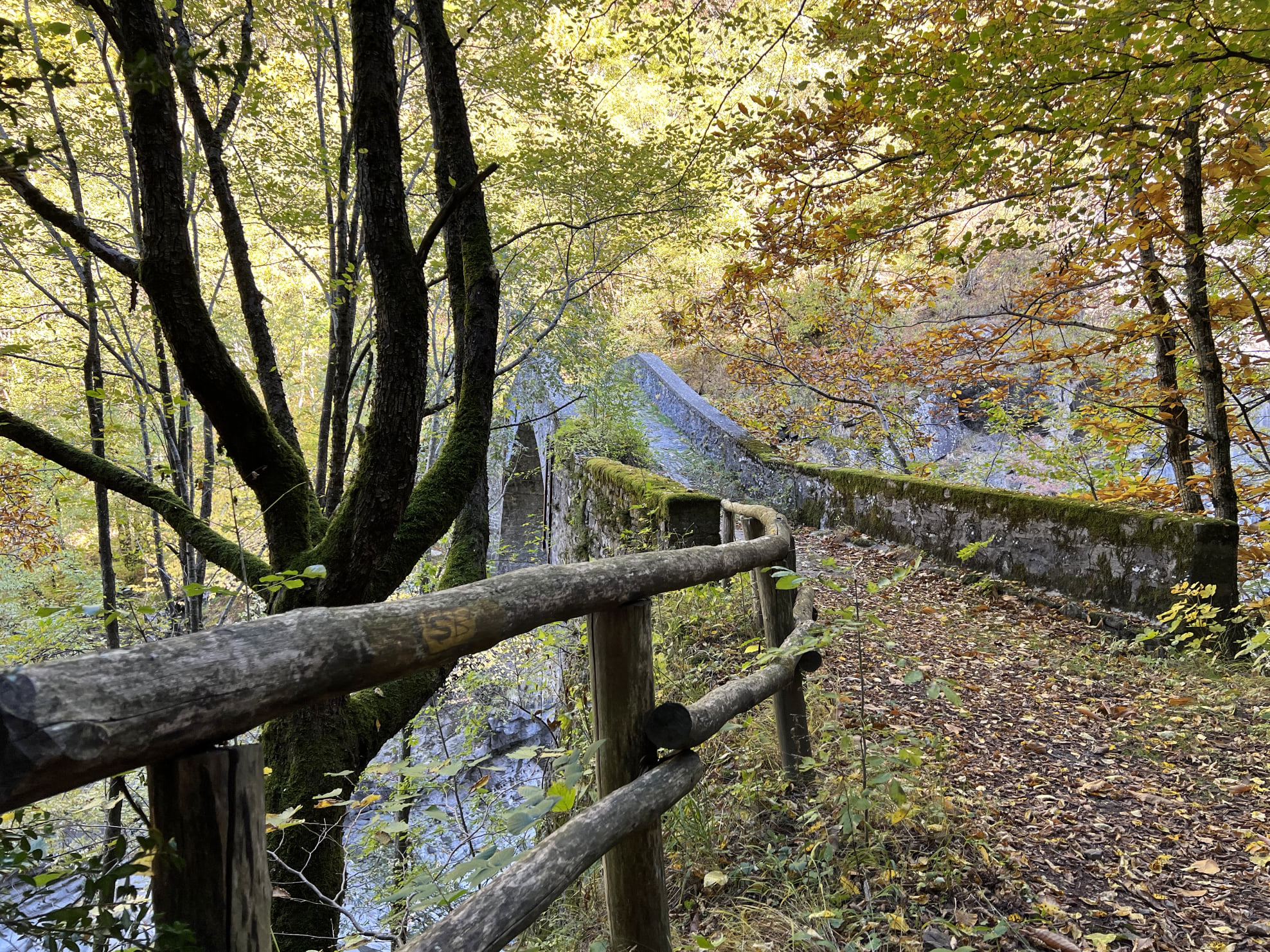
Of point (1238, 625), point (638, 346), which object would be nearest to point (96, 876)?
point (1238, 625)

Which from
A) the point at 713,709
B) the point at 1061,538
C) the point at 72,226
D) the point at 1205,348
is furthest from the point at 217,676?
the point at 1205,348

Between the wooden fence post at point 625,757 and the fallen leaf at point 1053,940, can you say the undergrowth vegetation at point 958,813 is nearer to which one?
the fallen leaf at point 1053,940

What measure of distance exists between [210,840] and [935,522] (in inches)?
274

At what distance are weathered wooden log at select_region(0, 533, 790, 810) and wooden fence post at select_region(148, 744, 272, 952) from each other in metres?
0.06

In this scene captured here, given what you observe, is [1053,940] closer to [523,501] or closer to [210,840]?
[210,840]

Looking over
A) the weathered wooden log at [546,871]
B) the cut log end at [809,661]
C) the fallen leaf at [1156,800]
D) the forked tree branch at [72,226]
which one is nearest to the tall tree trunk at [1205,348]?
the fallen leaf at [1156,800]

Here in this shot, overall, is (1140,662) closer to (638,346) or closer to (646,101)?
(646,101)

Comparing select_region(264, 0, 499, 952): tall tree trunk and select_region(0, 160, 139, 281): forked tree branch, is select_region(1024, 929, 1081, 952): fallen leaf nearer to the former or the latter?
select_region(264, 0, 499, 952): tall tree trunk

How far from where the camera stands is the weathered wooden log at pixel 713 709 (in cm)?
195

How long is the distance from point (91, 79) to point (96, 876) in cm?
706

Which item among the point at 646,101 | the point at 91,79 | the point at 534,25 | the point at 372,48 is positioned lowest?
the point at 372,48

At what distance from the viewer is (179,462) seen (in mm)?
5578

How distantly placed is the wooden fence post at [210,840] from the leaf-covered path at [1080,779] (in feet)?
6.45

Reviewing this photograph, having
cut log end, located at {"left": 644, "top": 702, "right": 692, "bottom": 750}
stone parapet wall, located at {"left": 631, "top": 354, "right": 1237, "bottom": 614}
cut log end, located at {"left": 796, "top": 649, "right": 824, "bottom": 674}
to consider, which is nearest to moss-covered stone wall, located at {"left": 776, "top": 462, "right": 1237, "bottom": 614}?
stone parapet wall, located at {"left": 631, "top": 354, "right": 1237, "bottom": 614}
